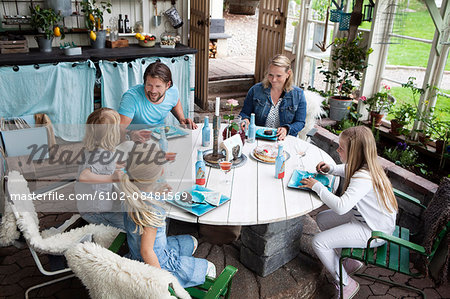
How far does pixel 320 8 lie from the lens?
4.96 metres

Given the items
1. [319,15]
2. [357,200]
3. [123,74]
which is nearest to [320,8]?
[319,15]

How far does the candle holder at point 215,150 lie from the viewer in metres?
2.32

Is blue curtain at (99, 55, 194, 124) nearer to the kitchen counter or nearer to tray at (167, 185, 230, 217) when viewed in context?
the kitchen counter

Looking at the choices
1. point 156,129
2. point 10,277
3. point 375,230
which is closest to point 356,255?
point 375,230

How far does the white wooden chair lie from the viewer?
173 centimetres

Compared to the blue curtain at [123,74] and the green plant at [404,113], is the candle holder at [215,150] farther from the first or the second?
the green plant at [404,113]

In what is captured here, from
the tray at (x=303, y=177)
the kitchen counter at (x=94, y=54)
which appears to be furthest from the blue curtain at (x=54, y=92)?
the tray at (x=303, y=177)

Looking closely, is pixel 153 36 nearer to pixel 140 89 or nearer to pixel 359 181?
pixel 140 89

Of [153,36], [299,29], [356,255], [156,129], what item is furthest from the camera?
[299,29]

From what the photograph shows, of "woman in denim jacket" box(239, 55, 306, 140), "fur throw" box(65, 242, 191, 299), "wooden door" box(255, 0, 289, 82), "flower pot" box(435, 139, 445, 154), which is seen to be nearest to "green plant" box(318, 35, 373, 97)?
"wooden door" box(255, 0, 289, 82)

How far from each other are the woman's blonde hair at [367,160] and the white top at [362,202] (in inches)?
1.1

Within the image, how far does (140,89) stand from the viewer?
2.85 metres

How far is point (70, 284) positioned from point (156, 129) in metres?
1.16

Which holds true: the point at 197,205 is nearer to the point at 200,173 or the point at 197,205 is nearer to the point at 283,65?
the point at 200,173
